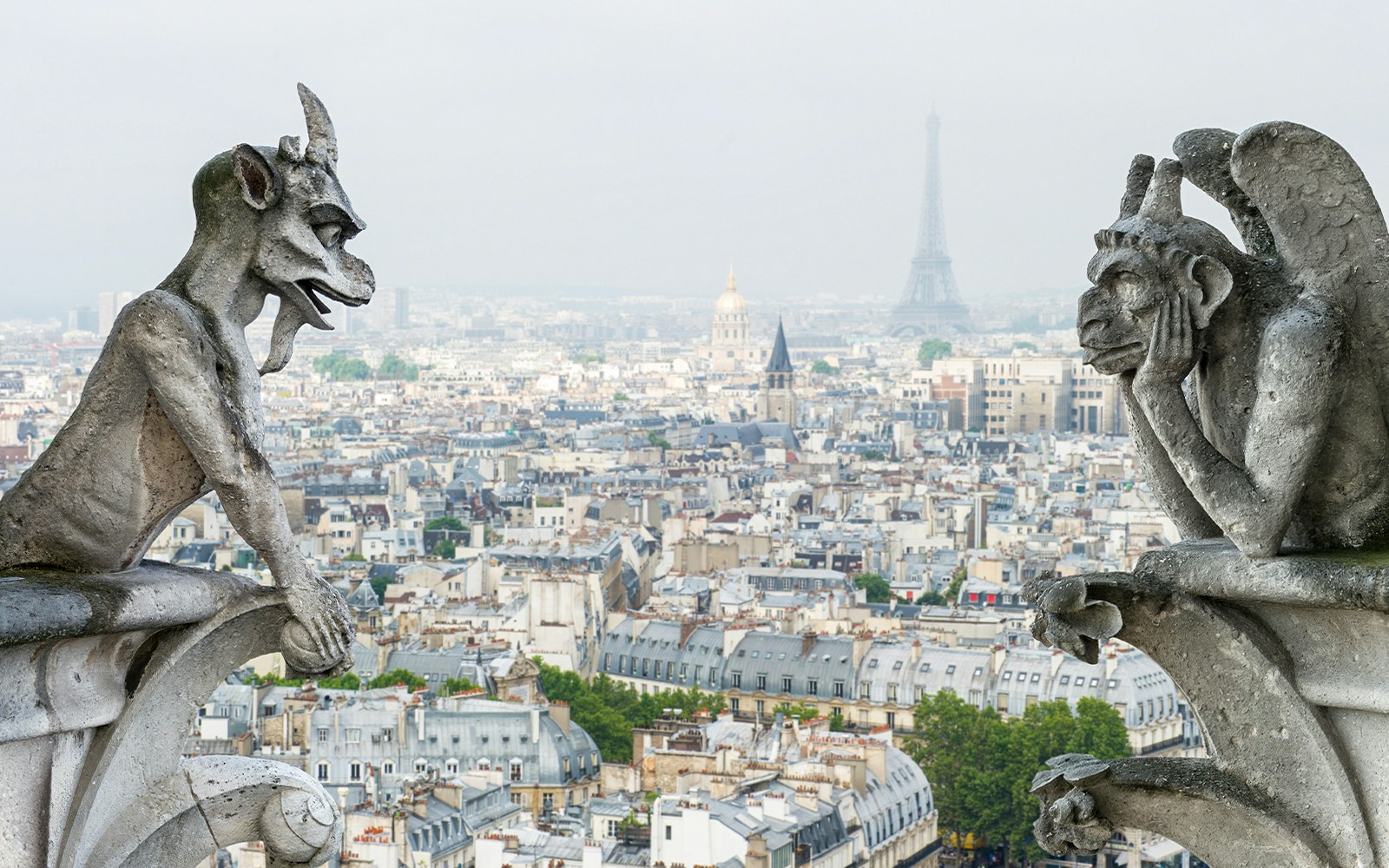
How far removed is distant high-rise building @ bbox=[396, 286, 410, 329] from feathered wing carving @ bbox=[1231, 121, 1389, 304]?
426 ft

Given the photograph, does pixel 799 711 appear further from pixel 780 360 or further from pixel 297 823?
pixel 780 360

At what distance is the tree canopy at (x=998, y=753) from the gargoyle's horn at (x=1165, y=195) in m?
19.5

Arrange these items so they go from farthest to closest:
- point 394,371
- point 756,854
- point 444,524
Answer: point 394,371 → point 444,524 → point 756,854

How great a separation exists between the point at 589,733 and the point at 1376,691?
2377 centimetres

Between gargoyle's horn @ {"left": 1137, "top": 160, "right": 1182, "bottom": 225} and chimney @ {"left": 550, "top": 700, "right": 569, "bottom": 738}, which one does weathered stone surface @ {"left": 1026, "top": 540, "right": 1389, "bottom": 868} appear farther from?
chimney @ {"left": 550, "top": 700, "right": 569, "bottom": 738}

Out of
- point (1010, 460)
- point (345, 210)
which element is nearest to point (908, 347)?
point (1010, 460)

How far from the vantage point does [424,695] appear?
25906 mm

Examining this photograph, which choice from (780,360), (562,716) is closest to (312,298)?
(562,716)

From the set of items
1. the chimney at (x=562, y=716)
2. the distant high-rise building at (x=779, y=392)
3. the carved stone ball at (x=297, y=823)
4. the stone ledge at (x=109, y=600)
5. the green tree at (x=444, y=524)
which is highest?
the distant high-rise building at (x=779, y=392)

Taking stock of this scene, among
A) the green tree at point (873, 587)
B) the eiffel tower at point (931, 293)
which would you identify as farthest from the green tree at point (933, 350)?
the green tree at point (873, 587)

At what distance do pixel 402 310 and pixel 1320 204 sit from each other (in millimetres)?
133172

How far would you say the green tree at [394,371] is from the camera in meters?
103

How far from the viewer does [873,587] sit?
3884 centimetres

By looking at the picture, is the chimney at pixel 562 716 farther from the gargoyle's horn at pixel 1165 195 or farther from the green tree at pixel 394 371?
the green tree at pixel 394 371
